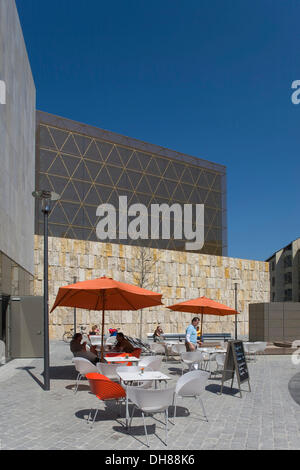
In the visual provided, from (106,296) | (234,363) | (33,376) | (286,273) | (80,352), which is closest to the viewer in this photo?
(234,363)

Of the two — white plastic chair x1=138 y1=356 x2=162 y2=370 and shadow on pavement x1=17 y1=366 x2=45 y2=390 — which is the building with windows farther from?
white plastic chair x1=138 y1=356 x2=162 y2=370

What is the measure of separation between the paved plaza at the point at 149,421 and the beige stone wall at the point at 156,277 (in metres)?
18.7

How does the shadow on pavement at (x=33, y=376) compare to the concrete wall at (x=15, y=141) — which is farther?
the concrete wall at (x=15, y=141)

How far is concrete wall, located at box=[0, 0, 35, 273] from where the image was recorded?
14.9 meters

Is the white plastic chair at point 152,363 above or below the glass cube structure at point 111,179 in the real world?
below

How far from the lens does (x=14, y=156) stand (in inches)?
690

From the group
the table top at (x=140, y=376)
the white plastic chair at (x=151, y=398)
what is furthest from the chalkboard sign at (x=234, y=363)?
the white plastic chair at (x=151, y=398)

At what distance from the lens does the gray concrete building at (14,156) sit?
48.6 ft

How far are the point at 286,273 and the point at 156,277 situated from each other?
158 ft

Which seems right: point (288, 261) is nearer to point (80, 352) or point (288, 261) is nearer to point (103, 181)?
point (103, 181)

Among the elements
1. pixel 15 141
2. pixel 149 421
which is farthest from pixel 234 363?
pixel 15 141

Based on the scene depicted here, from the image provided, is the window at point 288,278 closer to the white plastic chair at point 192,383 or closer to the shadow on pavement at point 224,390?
the shadow on pavement at point 224,390

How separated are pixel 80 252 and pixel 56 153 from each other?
450 inches

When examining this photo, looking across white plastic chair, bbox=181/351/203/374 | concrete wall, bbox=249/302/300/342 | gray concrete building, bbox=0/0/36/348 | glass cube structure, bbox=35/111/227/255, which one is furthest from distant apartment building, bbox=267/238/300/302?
white plastic chair, bbox=181/351/203/374
